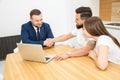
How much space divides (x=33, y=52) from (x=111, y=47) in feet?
2.42

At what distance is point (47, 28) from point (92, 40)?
920mm

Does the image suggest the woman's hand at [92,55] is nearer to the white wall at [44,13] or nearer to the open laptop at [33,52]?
the open laptop at [33,52]

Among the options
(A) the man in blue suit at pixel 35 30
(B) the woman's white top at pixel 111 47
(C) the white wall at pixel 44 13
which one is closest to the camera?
(B) the woman's white top at pixel 111 47

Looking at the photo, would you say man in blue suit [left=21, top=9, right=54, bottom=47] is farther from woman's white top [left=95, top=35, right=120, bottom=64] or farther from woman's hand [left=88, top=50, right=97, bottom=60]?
woman's white top [left=95, top=35, right=120, bottom=64]

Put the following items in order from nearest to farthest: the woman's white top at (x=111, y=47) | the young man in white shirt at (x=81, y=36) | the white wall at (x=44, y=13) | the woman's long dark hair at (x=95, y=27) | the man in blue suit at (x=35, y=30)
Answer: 1. the woman's white top at (x=111, y=47)
2. the woman's long dark hair at (x=95, y=27)
3. the young man in white shirt at (x=81, y=36)
4. the man in blue suit at (x=35, y=30)
5. the white wall at (x=44, y=13)

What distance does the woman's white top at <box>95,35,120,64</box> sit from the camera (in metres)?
1.53

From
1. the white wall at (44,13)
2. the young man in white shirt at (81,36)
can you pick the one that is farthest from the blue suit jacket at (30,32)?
the white wall at (44,13)

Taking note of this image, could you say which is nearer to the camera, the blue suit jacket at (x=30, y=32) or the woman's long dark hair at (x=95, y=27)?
the woman's long dark hair at (x=95, y=27)

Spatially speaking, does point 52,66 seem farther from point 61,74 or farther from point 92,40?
point 92,40

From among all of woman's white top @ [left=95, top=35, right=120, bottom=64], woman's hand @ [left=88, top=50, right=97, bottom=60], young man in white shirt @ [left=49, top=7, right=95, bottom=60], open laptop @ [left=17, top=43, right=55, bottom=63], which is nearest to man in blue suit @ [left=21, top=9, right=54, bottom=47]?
young man in white shirt @ [left=49, top=7, right=95, bottom=60]

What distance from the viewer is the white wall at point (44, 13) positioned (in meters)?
3.27

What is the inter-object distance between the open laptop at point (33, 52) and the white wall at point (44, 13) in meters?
1.70

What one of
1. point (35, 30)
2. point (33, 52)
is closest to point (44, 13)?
point (35, 30)

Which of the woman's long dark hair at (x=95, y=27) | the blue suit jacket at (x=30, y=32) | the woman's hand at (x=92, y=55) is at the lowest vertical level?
the woman's hand at (x=92, y=55)
